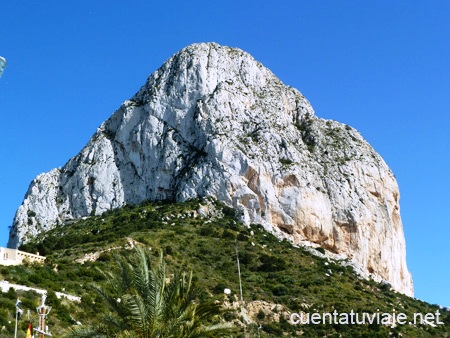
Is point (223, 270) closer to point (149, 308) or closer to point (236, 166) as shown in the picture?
point (236, 166)

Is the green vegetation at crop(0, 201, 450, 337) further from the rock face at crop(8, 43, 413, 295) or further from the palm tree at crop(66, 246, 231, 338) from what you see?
the palm tree at crop(66, 246, 231, 338)

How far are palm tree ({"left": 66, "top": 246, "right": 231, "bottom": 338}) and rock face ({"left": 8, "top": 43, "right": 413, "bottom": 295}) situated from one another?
62.3 meters

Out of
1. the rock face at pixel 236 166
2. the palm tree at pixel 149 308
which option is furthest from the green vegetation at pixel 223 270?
the palm tree at pixel 149 308

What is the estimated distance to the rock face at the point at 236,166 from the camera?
91.6 meters

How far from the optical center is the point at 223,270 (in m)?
71.9

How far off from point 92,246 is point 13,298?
87.3ft

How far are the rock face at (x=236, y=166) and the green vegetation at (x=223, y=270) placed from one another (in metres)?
4.29

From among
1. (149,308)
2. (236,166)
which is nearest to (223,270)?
(236,166)

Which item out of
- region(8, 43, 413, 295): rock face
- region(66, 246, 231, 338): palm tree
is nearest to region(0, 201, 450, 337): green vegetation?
region(8, 43, 413, 295): rock face

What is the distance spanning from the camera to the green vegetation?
54094mm

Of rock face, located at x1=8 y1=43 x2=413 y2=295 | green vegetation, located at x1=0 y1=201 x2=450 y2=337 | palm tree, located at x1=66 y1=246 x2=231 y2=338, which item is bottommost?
palm tree, located at x1=66 y1=246 x2=231 y2=338

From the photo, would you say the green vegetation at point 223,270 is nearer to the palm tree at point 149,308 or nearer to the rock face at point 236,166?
the rock face at point 236,166

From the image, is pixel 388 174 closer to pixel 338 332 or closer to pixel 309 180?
pixel 309 180

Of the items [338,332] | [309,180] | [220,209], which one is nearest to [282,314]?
[338,332]
